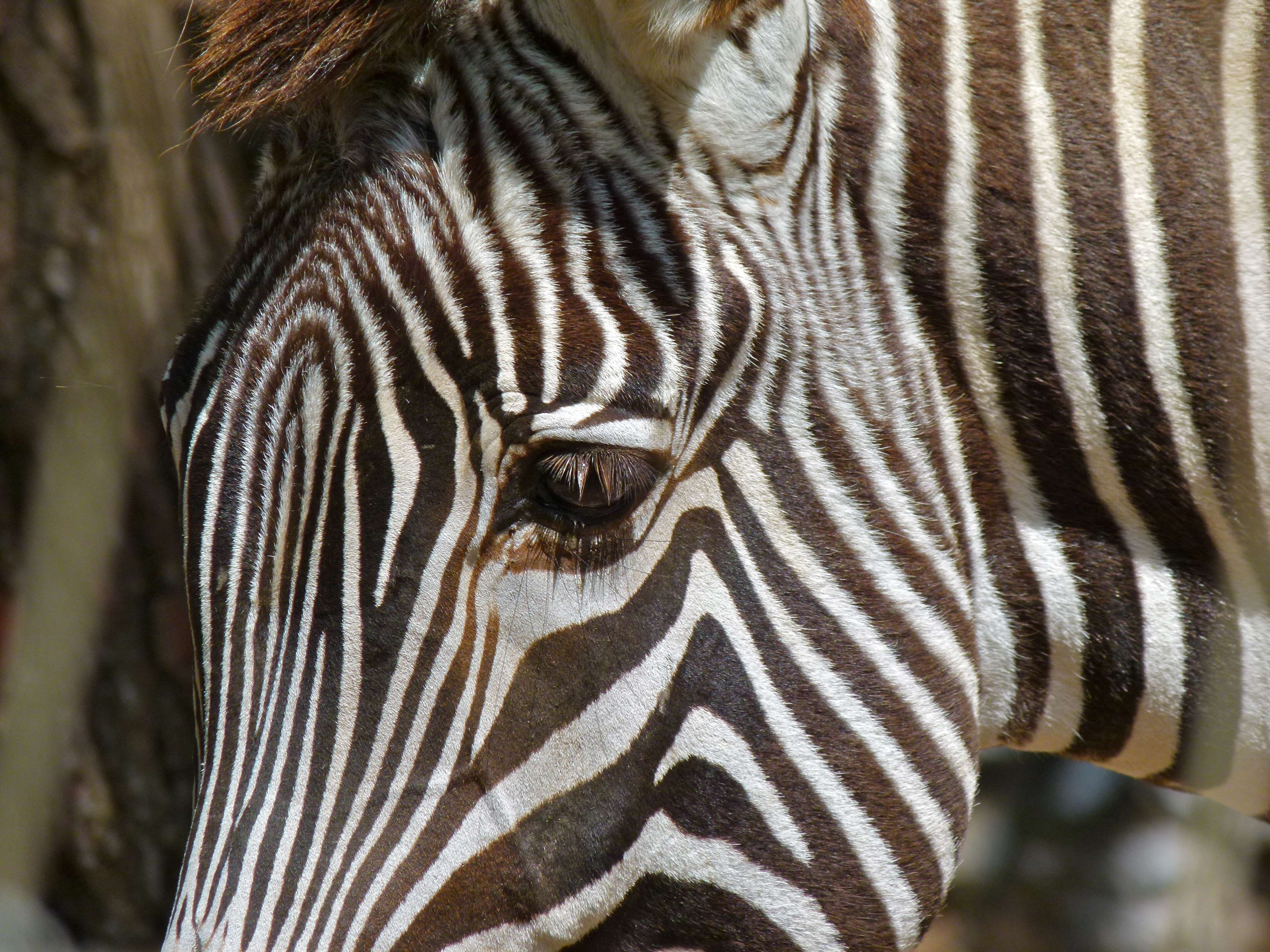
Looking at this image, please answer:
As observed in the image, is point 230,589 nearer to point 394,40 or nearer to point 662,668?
point 662,668

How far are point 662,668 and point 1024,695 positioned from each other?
73cm

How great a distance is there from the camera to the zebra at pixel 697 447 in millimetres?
1625

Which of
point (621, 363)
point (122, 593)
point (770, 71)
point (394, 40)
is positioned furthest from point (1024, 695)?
point (122, 593)

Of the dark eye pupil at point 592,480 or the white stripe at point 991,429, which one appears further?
the white stripe at point 991,429

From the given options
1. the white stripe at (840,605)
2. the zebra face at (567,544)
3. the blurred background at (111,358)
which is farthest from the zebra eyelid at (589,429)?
the blurred background at (111,358)

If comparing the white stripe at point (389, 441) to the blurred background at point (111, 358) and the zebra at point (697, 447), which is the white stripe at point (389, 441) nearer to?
the zebra at point (697, 447)

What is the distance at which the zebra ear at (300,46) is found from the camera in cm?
167

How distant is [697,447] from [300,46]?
853 mm

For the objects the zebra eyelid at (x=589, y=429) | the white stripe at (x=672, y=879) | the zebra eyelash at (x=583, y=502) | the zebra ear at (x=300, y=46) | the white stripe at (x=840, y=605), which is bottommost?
the white stripe at (x=672, y=879)

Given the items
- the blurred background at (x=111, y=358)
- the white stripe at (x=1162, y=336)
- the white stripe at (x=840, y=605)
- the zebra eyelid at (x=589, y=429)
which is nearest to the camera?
the zebra eyelid at (x=589, y=429)

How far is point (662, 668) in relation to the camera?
5.45ft

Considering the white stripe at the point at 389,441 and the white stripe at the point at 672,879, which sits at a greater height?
the white stripe at the point at 389,441

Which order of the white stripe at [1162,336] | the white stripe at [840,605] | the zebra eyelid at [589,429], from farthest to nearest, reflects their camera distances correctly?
the white stripe at [1162,336] → the white stripe at [840,605] → the zebra eyelid at [589,429]

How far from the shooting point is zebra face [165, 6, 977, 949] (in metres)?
1.62
